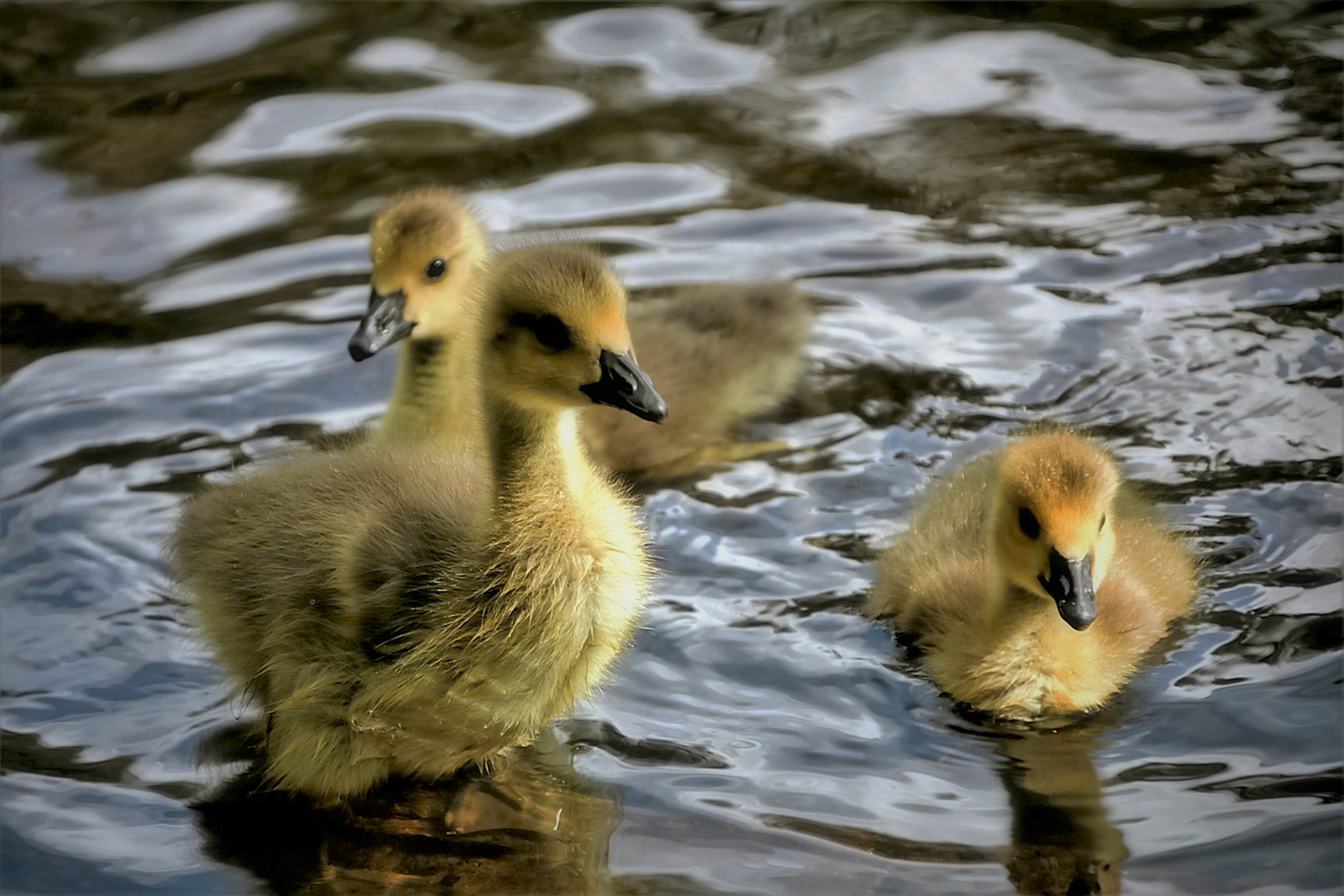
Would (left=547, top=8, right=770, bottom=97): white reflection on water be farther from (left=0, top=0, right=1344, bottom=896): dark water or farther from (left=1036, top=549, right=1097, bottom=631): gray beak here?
(left=1036, top=549, right=1097, bottom=631): gray beak

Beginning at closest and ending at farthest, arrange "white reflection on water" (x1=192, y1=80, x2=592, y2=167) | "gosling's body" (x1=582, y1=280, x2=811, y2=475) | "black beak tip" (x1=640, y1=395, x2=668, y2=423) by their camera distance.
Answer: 1. "black beak tip" (x1=640, y1=395, x2=668, y2=423)
2. "gosling's body" (x1=582, y1=280, x2=811, y2=475)
3. "white reflection on water" (x1=192, y1=80, x2=592, y2=167)

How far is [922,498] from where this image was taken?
3955mm

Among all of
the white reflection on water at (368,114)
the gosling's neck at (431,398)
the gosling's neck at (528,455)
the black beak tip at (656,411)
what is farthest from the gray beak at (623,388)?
the white reflection on water at (368,114)

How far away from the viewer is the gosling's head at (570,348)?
2852mm

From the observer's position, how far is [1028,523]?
3.26 meters

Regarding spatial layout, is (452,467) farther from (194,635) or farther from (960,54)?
(960,54)

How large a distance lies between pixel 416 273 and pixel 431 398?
343 mm

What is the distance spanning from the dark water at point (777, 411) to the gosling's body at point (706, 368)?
0.38ft

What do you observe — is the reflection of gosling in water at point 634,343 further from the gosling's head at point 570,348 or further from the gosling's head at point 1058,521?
the gosling's head at point 1058,521

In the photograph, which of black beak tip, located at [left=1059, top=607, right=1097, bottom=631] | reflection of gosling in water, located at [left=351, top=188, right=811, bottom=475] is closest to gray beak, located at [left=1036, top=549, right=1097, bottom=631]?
black beak tip, located at [left=1059, top=607, right=1097, bottom=631]

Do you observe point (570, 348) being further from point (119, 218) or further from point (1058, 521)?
point (119, 218)

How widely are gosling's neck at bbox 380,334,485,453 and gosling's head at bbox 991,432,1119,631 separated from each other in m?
1.36

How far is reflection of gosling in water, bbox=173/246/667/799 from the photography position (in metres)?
2.83

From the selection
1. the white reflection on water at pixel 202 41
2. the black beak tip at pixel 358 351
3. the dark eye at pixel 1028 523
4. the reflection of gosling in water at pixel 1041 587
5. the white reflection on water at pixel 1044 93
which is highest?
the white reflection on water at pixel 202 41
